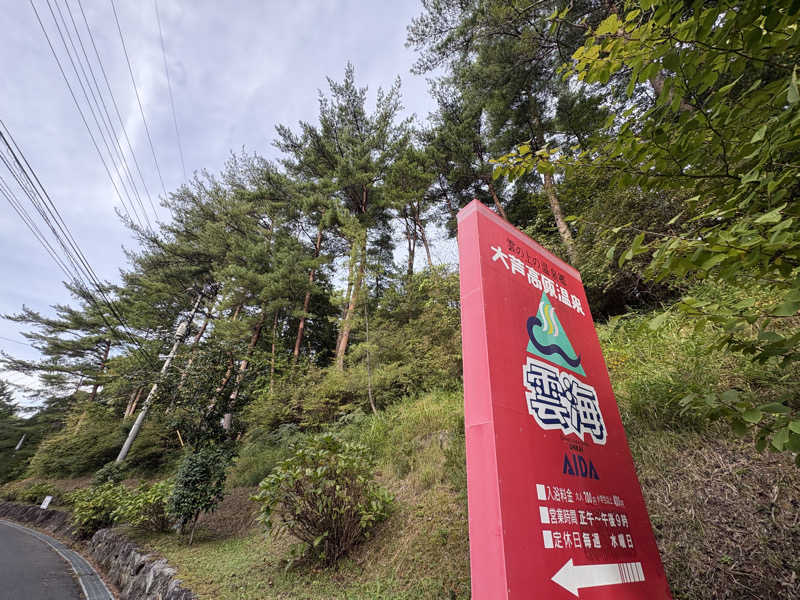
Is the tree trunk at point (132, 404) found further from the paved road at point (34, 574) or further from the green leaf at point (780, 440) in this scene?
the green leaf at point (780, 440)

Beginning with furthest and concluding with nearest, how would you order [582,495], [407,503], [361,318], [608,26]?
[361,318] → [407,503] → [582,495] → [608,26]

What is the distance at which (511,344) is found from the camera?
1.67 meters

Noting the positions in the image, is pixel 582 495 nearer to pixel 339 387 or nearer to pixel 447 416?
pixel 447 416

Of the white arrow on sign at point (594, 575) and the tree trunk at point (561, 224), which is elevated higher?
the tree trunk at point (561, 224)

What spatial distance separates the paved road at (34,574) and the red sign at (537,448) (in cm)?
676

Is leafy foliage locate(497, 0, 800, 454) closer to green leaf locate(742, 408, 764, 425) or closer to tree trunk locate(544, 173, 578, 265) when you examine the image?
green leaf locate(742, 408, 764, 425)

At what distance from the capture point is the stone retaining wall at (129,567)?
358cm

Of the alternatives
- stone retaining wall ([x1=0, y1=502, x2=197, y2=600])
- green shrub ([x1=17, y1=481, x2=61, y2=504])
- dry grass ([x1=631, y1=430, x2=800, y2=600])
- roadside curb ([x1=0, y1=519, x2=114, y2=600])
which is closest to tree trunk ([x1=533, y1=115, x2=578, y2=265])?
dry grass ([x1=631, y1=430, x2=800, y2=600])

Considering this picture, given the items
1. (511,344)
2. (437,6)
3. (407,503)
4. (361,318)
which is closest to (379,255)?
(361,318)

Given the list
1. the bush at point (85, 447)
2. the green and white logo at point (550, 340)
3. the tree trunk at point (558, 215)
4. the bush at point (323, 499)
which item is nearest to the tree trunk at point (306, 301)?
the bush at point (323, 499)

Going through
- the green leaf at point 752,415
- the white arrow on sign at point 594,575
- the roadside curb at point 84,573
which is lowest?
the roadside curb at point 84,573

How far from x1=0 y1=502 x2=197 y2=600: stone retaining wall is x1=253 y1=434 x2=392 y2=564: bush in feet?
3.53

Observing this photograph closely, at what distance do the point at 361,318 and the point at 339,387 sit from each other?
6.93 ft

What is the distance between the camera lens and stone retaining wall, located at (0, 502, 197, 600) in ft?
11.8
